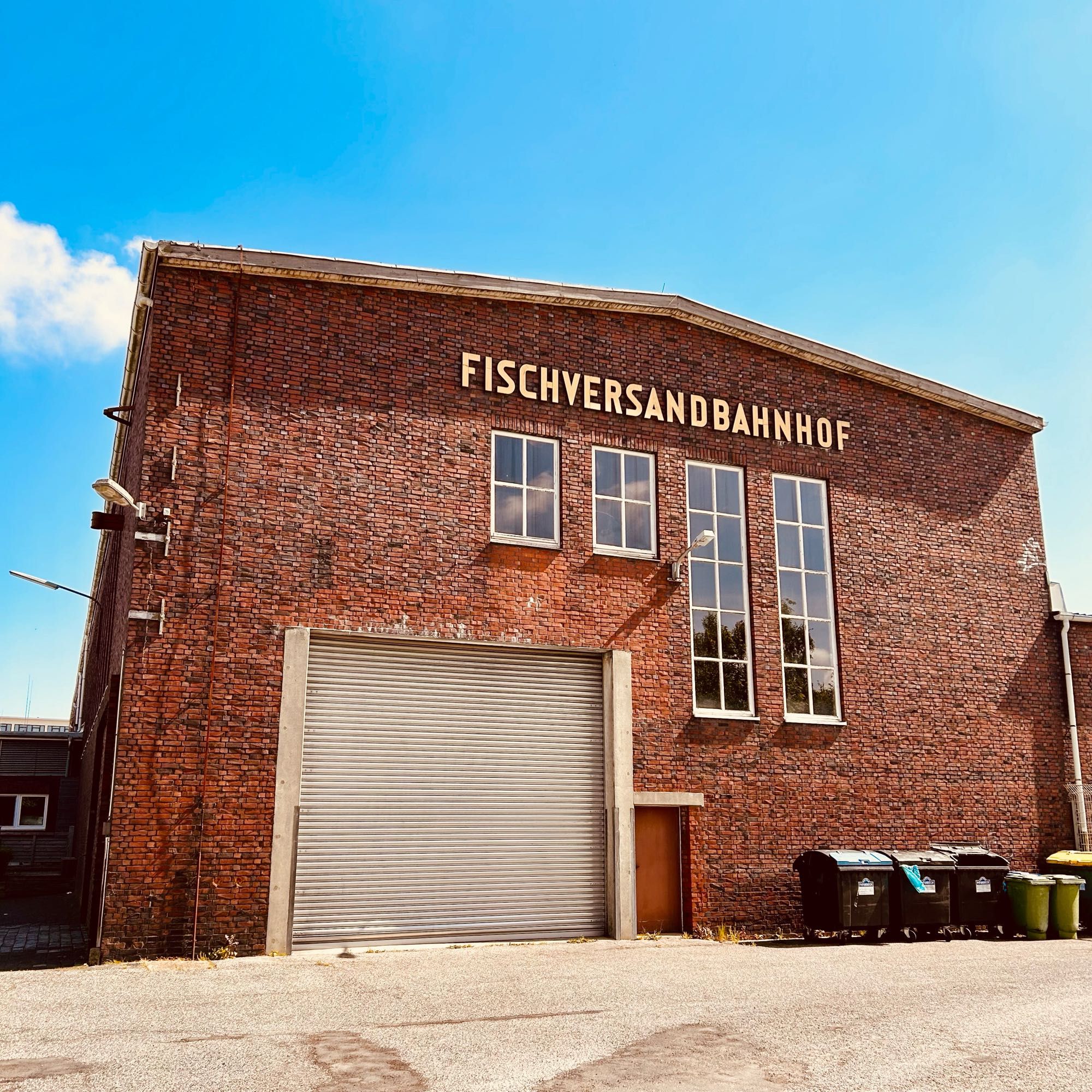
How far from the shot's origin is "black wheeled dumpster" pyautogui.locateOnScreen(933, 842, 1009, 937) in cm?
1580

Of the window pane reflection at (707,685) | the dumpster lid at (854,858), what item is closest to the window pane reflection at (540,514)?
the window pane reflection at (707,685)

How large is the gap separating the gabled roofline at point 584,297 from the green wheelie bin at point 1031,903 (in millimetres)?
8539

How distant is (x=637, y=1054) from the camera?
803cm

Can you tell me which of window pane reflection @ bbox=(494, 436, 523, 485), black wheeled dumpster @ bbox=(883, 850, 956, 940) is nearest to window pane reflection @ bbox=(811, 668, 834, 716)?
black wheeled dumpster @ bbox=(883, 850, 956, 940)

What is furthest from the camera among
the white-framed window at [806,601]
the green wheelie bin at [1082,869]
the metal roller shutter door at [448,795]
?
the white-framed window at [806,601]

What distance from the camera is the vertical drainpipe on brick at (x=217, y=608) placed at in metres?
12.8

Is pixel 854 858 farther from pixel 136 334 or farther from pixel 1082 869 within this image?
pixel 136 334

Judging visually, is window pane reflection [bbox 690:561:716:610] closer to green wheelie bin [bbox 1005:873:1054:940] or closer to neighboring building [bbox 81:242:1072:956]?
neighboring building [bbox 81:242:1072:956]

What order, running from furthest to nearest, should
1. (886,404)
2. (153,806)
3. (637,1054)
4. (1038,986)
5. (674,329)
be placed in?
(886,404)
(674,329)
(153,806)
(1038,986)
(637,1054)

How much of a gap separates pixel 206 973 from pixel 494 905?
13.7 feet

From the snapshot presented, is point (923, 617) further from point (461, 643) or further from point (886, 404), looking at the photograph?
point (461, 643)

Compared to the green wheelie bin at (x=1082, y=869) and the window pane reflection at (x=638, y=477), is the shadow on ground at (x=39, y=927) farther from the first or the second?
the green wheelie bin at (x=1082, y=869)

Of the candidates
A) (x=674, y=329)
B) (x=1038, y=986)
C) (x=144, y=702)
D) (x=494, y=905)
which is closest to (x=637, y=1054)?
(x=1038, y=986)

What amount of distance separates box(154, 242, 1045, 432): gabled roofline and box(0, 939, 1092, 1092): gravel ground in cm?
901
